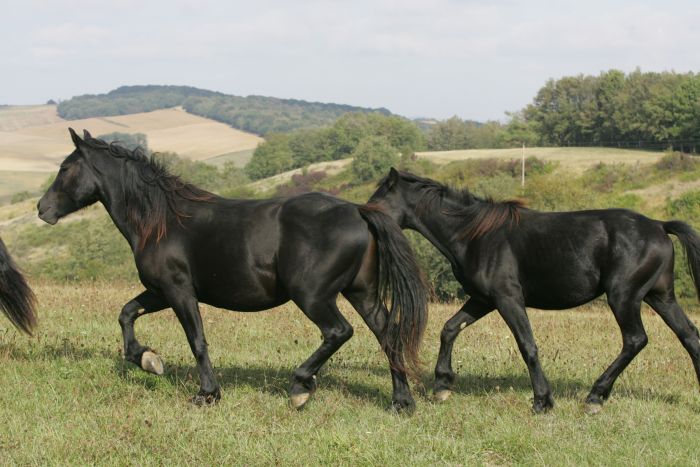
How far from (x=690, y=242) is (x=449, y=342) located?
2515mm

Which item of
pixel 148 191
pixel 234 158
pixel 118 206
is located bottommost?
pixel 234 158

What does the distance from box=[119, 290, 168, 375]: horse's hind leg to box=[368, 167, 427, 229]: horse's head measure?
2.42m

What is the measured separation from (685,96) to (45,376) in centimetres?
9569

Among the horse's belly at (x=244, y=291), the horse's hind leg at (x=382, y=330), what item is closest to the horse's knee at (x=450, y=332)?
the horse's hind leg at (x=382, y=330)

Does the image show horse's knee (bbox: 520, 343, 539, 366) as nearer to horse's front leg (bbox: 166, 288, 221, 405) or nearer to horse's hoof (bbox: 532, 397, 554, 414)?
horse's hoof (bbox: 532, 397, 554, 414)

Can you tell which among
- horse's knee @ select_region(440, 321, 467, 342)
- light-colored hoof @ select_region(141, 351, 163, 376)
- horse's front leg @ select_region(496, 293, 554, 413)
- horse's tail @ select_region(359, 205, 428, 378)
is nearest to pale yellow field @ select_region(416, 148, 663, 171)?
horse's knee @ select_region(440, 321, 467, 342)

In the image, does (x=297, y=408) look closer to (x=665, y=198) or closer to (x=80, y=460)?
(x=80, y=460)

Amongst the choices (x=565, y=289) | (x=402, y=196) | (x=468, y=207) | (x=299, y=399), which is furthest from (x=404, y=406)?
(x=402, y=196)

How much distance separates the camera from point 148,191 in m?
7.09

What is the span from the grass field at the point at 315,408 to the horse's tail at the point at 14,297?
40 cm

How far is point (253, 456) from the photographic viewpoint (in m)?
5.17

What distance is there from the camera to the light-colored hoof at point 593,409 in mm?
6598

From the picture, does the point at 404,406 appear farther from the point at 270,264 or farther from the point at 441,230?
the point at 441,230

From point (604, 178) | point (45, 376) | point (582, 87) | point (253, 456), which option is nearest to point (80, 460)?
point (253, 456)
